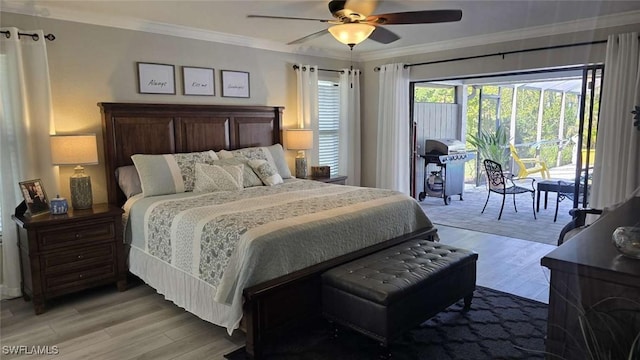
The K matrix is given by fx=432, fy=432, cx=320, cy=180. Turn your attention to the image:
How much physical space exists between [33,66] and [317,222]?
8.81 feet

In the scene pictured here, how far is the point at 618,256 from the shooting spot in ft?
5.25

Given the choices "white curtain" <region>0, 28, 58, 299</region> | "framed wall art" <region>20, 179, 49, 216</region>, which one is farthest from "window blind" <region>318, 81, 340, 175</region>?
"framed wall art" <region>20, 179, 49, 216</region>

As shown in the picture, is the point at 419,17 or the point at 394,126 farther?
the point at 394,126

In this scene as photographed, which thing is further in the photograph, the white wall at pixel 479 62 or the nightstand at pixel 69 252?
the white wall at pixel 479 62

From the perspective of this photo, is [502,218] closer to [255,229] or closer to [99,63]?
[255,229]

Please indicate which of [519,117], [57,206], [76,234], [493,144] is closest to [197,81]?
[57,206]

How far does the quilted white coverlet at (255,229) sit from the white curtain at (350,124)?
222cm

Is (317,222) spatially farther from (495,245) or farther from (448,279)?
(495,245)

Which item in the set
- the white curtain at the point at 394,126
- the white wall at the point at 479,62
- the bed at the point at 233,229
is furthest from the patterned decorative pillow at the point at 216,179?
the white wall at the point at 479,62

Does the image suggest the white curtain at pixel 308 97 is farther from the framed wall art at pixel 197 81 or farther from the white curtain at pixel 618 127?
the white curtain at pixel 618 127

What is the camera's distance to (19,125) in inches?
137

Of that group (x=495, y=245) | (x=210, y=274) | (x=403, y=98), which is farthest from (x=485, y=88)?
(x=210, y=274)

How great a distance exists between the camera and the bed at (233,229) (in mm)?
2617

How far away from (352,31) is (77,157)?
2.41 meters
